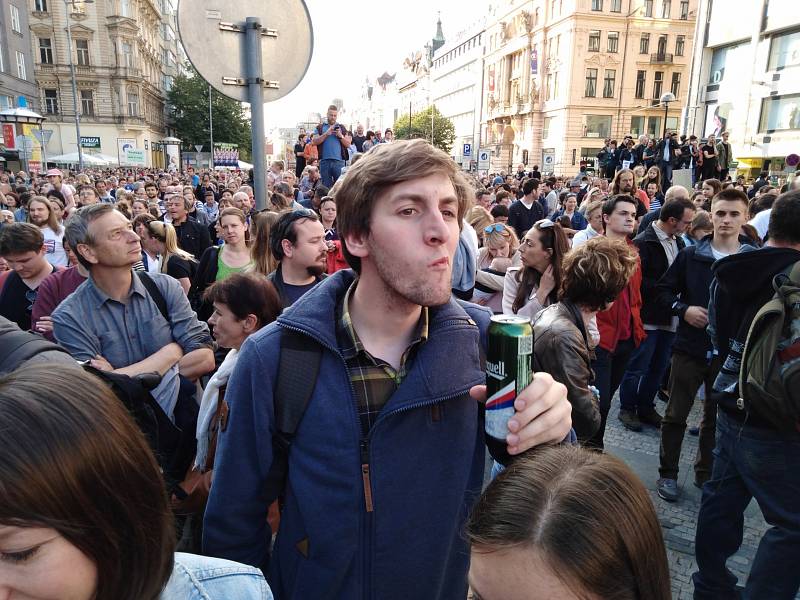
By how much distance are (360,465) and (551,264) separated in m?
2.93

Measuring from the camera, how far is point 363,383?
1.57 meters

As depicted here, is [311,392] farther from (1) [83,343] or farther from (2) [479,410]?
(1) [83,343]

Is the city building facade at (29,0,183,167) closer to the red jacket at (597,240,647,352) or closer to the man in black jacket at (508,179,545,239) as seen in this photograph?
the man in black jacket at (508,179,545,239)

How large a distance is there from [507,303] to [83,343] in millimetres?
2974

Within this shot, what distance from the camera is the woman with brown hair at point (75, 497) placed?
36.3 inches

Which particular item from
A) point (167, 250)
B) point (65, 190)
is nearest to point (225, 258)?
point (167, 250)

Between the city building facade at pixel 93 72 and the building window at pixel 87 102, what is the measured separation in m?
0.09

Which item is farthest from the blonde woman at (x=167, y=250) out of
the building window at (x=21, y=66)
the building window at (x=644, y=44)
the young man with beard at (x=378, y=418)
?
the building window at (x=644, y=44)

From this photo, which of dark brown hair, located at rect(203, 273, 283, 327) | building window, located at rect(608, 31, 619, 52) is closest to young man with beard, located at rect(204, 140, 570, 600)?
dark brown hair, located at rect(203, 273, 283, 327)

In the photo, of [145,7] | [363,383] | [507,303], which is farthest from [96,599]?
[145,7]

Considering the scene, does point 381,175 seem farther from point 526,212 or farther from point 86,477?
point 526,212

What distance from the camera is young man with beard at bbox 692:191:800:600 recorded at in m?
2.46

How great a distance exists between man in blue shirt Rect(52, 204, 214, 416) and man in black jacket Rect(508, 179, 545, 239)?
7.98 meters

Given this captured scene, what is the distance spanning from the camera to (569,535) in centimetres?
105
